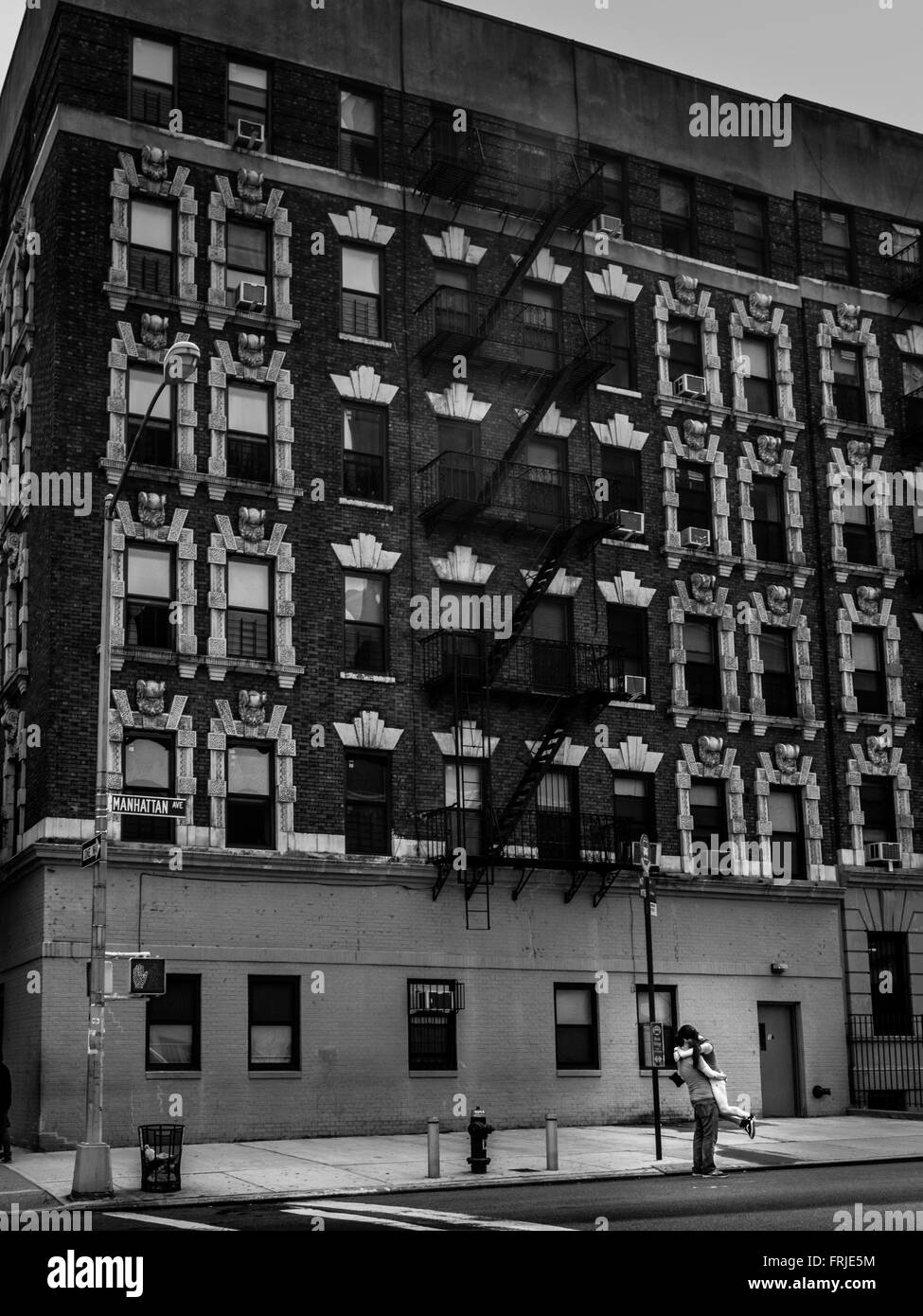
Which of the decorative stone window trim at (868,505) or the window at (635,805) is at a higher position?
the decorative stone window trim at (868,505)

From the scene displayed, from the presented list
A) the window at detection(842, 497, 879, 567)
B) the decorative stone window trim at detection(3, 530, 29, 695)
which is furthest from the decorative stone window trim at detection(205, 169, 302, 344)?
the window at detection(842, 497, 879, 567)

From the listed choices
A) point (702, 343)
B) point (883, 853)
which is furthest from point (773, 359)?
point (883, 853)

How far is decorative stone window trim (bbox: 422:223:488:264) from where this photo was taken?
34.4 metres

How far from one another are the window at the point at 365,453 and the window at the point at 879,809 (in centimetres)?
1386

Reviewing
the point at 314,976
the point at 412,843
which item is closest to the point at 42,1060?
the point at 314,976

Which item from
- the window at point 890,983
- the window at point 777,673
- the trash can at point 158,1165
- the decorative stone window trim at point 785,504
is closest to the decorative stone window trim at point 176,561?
the trash can at point 158,1165

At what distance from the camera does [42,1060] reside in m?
26.9

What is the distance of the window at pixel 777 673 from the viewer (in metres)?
36.8

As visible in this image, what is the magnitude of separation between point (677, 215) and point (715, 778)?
13785 mm

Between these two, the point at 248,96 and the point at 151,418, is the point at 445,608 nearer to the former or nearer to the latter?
the point at 151,418

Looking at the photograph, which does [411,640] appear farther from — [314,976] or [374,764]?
[314,976]

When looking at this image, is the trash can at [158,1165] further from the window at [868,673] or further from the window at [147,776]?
the window at [868,673]

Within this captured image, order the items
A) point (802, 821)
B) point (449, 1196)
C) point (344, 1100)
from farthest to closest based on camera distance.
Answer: point (802, 821)
point (344, 1100)
point (449, 1196)
